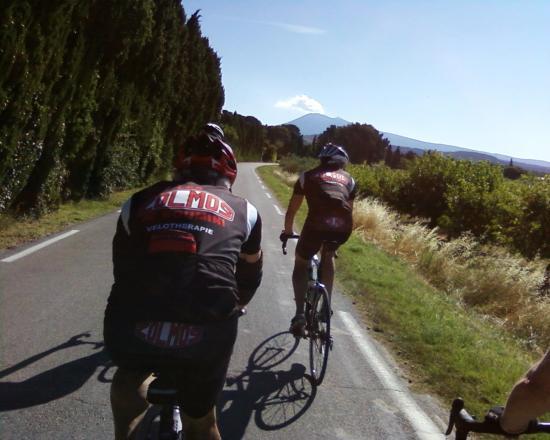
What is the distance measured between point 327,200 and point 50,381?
2.82 metres

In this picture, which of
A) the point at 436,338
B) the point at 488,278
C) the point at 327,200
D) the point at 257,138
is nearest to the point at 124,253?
the point at 327,200

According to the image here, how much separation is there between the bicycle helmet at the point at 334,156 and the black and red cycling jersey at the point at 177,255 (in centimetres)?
307

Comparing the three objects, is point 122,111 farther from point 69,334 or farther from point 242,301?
point 242,301

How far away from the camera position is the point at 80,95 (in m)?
13.0

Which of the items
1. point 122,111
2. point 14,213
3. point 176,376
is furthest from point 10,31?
point 176,376

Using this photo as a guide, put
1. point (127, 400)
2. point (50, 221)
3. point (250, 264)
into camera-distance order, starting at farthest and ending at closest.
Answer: point (50, 221)
point (250, 264)
point (127, 400)

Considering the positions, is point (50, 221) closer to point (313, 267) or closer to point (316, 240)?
point (313, 267)

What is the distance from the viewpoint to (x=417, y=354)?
6051 millimetres

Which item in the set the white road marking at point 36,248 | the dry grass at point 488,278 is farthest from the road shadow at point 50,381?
the dry grass at point 488,278

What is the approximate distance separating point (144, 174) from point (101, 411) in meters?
18.7

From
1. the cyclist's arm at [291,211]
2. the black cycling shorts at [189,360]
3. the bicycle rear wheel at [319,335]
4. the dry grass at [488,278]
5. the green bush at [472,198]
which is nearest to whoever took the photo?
the black cycling shorts at [189,360]

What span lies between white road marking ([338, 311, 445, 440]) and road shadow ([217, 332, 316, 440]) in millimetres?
716

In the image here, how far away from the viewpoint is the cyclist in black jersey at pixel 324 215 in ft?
17.4

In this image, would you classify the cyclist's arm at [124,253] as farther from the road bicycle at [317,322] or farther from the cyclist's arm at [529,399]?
the road bicycle at [317,322]
